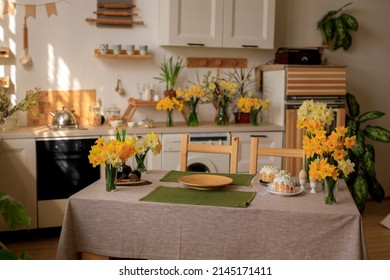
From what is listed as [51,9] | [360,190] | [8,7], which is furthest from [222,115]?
[8,7]

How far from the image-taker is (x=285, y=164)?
4.51 meters

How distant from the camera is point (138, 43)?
4.66 metres

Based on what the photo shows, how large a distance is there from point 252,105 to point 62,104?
1.71 meters

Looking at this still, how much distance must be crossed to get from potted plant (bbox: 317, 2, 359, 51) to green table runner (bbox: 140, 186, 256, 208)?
2959mm

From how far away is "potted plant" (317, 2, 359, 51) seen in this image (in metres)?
4.93

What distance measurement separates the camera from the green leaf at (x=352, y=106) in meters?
4.93

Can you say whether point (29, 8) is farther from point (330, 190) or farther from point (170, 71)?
point (330, 190)

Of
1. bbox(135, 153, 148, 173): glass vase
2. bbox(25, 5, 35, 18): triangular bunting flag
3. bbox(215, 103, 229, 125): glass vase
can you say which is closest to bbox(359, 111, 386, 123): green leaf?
bbox(215, 103, 229, 125): glass vase

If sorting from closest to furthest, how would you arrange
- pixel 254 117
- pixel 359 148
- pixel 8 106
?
pixel 8 106 → pixel 254 117 → pixel 359 148

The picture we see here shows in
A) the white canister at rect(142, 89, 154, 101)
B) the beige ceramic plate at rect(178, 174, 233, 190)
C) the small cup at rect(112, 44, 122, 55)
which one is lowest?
the beige ceramic plate at rect(178, 174, 233, 190)

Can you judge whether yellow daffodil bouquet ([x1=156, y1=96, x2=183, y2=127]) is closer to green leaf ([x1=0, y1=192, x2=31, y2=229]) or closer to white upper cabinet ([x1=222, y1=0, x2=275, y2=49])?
white upper cabinet ([x1=222, y1=0, x2=275, y2=49])

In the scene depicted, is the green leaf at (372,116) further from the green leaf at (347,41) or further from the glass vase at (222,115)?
the glass vase at (222,115)

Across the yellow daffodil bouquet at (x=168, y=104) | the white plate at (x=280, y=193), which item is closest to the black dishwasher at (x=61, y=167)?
the yellow daffodil bouquet at (x=168, y=104)
